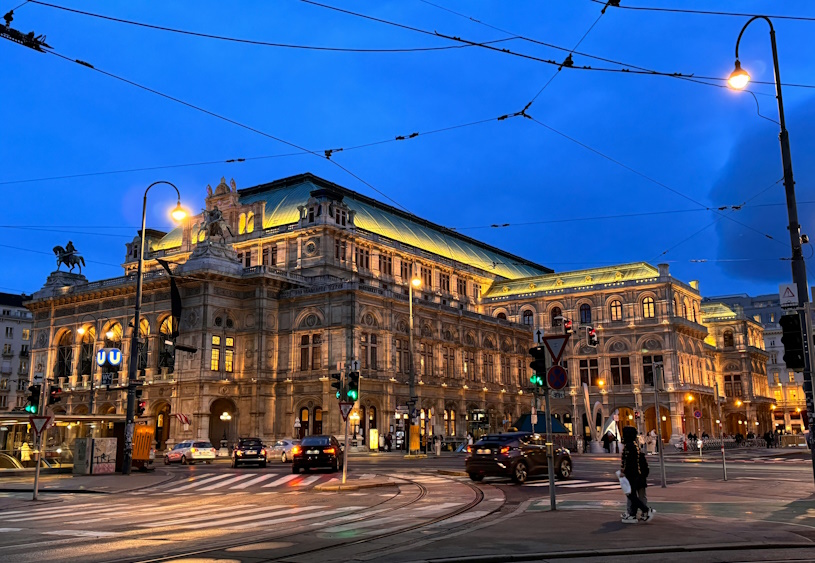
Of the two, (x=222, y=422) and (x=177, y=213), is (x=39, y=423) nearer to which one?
(x=177, y=213)

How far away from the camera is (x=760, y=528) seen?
12.8 metres

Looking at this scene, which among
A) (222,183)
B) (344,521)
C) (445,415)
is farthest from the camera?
(222,183)

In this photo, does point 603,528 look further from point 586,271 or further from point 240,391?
point 586,271

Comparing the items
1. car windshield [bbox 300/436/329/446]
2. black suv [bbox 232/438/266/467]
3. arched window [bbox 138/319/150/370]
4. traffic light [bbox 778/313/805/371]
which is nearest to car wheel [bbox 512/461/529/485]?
traffic light [bbox 778/313/805/371]

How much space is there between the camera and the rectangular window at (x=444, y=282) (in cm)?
8606

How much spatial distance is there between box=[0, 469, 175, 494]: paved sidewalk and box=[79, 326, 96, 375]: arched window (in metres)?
40.8

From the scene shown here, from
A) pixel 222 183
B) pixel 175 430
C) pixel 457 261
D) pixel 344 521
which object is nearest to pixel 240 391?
pixel 175 430

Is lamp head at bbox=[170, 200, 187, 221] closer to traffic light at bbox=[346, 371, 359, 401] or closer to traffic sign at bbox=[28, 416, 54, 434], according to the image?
traffic light at bbox=[346, 371, 359, 401]

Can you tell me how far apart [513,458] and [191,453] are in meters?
28.1

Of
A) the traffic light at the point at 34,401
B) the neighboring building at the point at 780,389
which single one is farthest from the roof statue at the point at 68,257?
the neighboring building at the point at 780,389

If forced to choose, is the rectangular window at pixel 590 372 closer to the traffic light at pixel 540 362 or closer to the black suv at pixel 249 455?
the black suv at pixel 249 455

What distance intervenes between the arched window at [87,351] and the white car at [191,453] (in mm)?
28919

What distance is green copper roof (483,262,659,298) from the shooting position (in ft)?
287

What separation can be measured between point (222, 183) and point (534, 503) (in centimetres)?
6776
